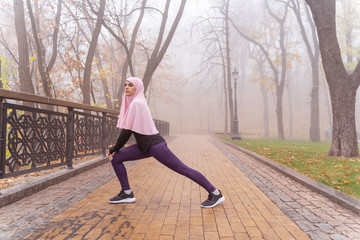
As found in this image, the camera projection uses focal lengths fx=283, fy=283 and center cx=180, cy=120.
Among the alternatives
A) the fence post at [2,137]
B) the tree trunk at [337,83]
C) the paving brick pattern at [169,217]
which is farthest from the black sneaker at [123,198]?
the tree trunk at [337,83]

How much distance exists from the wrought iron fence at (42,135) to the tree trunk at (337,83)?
22.9ft

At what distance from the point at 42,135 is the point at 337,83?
26.9ft

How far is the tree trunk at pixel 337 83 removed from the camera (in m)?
8.52

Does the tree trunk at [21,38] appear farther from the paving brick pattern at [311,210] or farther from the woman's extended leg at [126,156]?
the paving brick pattern at [311,210]

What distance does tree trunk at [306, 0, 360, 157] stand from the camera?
27.9ft

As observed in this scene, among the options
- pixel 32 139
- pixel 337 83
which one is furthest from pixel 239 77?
pixel 32 139

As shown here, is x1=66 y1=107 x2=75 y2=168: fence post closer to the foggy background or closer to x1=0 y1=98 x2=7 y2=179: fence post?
x1=0 y1=98 x2=7 y2=179: fence post

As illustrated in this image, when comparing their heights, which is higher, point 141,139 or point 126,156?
point 141,139

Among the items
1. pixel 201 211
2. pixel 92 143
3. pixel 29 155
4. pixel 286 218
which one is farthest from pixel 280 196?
pixel 92 143

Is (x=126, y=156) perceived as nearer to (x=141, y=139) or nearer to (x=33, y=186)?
(x=141, y=139)

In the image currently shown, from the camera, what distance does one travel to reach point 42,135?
17.3 ft

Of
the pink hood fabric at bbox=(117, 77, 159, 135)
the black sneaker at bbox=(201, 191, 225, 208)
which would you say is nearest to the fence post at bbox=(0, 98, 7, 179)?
the pink hood fabric at bbox=(117, 77, 159, 135)

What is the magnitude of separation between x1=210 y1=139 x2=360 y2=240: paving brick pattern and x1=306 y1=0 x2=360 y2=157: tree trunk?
3.72 metres

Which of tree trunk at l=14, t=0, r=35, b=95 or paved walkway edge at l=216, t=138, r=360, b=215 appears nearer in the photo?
paved walkway edge at l=216, t=138, r=360, b=215
